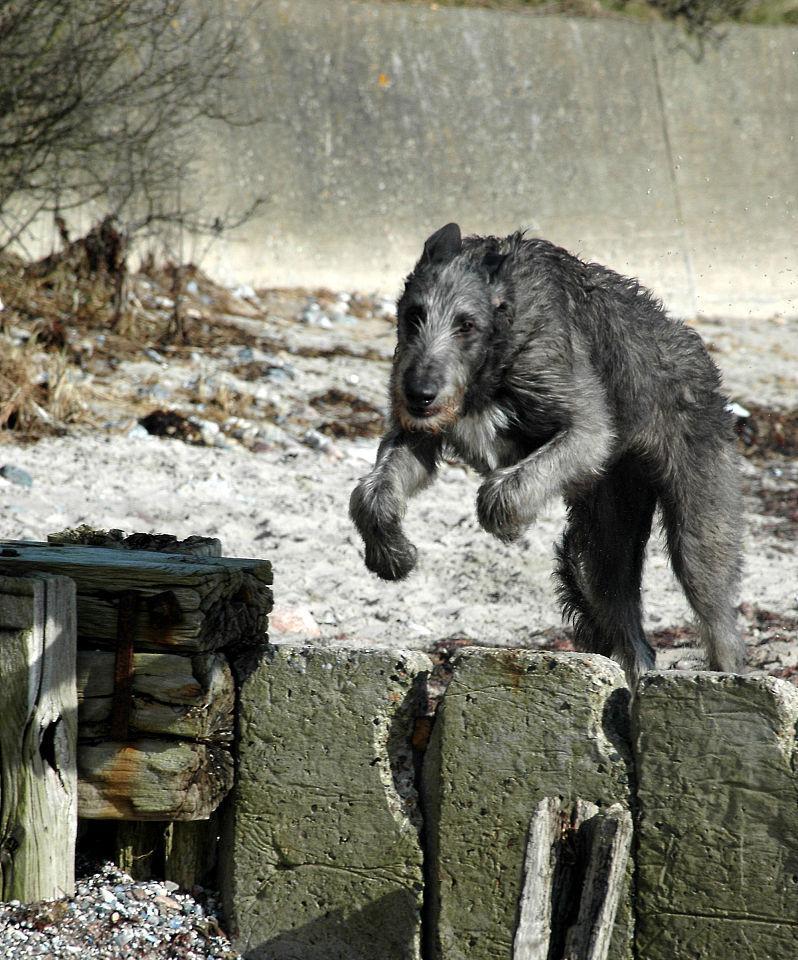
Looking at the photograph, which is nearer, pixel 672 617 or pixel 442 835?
pixel 442 835

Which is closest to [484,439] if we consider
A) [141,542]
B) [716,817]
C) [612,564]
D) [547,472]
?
[547,472]

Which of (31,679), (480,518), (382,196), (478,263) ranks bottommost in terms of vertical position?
(31,679)

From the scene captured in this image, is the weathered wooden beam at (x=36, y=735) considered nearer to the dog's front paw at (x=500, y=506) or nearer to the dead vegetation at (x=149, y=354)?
the dog's front paw at (x=500, y=506)

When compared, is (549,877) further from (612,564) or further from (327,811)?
(612,564)

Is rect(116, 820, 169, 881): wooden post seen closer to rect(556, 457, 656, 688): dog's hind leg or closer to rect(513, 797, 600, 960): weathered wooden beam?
rect(513, 797, 600, 960): weathered wooden beam

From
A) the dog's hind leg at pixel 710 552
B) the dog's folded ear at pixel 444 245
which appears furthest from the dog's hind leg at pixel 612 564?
the dog's folded ear at pixel 444 245

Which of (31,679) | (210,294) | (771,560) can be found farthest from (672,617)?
(210,294)

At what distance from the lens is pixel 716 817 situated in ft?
11.5

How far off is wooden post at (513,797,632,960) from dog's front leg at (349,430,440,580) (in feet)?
4.00

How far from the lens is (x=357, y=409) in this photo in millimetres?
9234

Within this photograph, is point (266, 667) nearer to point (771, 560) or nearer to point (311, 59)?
point (771, 560)

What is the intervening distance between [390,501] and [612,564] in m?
1.27

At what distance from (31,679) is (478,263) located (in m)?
2.16

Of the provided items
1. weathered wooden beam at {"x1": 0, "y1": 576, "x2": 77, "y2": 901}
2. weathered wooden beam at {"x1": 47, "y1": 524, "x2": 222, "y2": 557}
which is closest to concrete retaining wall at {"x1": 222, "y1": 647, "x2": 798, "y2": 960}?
weathered wooden beam at {"x1": 0, "y1": 576, "x2": 77, "y2": 901}
